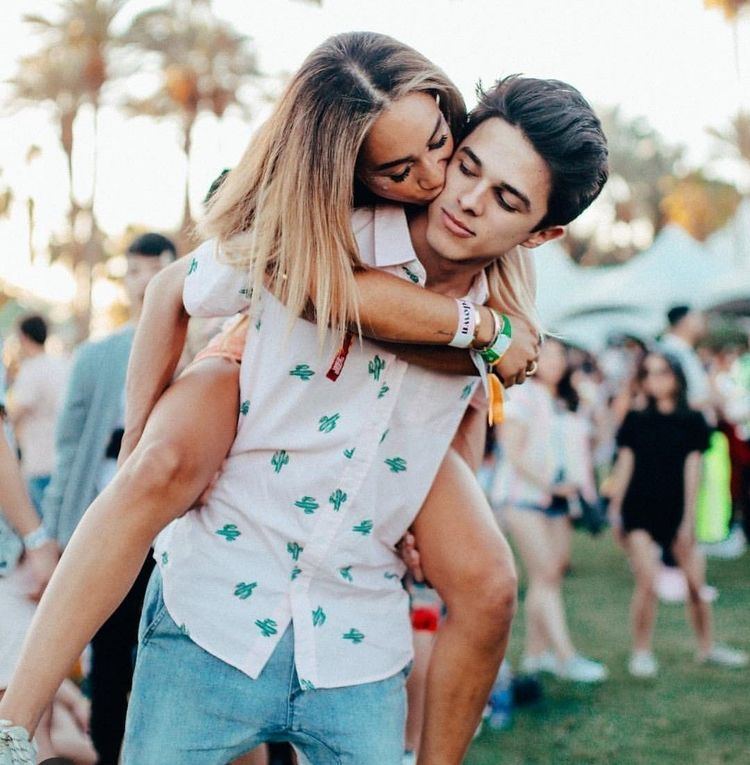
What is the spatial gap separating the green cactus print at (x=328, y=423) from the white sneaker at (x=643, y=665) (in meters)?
5.22

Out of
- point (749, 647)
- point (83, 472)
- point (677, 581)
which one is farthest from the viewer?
point (677, 581)

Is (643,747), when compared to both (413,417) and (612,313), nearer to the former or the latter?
(413,417)

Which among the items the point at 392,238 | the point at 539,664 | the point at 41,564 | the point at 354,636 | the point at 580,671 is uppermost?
the point at 392,238

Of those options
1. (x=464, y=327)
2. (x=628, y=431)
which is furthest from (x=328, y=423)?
(x=628, y=431)

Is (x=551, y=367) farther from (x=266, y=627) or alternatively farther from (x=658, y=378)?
(x=266, y=627)

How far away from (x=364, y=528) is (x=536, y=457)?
4.75 metres

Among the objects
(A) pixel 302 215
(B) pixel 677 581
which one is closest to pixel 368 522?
(A) pixel 302 215

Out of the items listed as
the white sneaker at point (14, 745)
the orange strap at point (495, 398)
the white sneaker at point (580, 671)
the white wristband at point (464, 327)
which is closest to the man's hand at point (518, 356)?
the orange strap at point (495, 398)

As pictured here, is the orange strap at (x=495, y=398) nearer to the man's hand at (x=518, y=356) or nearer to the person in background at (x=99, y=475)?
the man's hand at (x=518, y=356)

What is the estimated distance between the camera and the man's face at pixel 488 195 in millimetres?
2512

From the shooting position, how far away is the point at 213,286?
2422 mm

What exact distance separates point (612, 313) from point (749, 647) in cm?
2638

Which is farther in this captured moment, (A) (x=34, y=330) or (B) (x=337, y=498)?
(A) (x=34, y=330)

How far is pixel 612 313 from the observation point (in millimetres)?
33500
